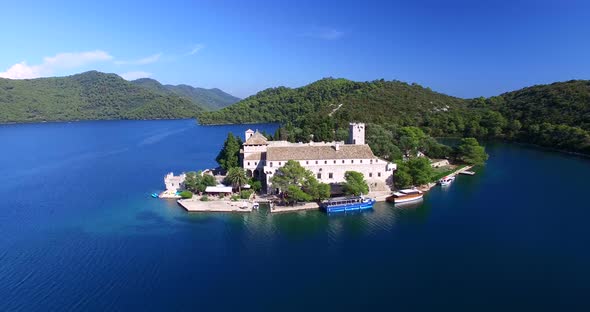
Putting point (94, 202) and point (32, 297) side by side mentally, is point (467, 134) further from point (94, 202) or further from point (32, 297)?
point (32, 297)

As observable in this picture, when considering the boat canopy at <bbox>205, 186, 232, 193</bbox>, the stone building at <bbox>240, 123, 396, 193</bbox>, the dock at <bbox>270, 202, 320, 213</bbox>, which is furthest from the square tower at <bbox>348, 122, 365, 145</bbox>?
the boat canopy at <bbox>205, 186, 232, 193</bbox>

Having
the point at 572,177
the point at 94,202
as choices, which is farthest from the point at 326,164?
the point at 572,177

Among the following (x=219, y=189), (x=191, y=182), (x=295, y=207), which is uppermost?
(x=191, y=182)

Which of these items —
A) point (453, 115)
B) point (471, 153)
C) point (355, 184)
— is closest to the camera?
point (355, 184)

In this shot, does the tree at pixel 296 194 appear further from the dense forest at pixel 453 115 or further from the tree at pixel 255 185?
the dense forest at pixel 453 115

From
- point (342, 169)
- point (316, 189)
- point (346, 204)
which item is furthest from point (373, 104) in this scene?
point (346, 204)

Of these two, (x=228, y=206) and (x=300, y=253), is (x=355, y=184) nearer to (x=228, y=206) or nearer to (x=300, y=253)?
(x=300, y=253)
